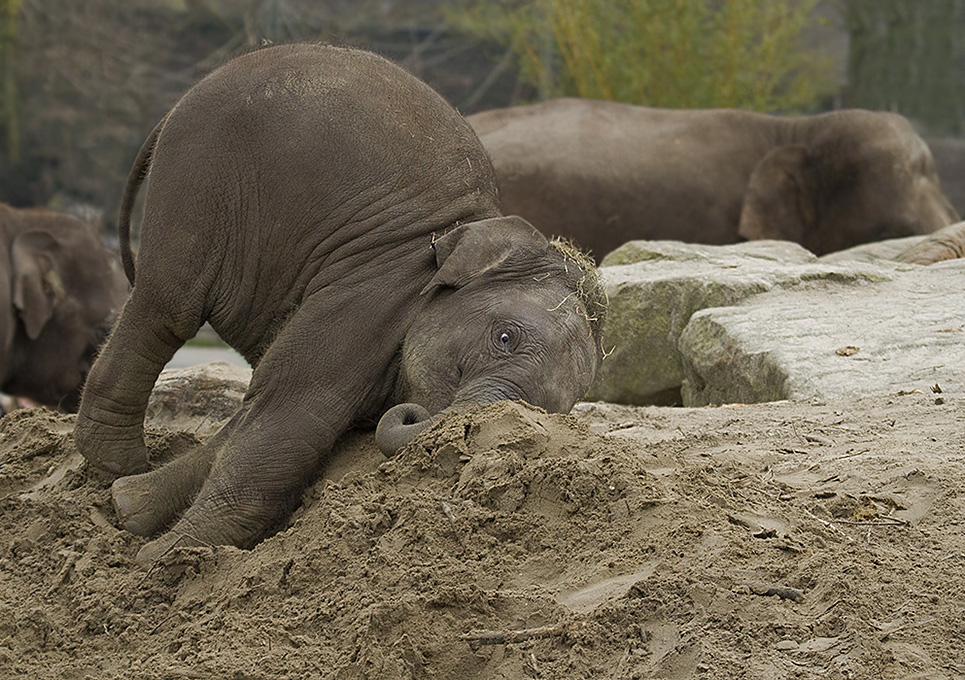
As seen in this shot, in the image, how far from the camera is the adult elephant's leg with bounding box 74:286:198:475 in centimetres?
417

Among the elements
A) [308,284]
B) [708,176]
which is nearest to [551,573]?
[308,284]

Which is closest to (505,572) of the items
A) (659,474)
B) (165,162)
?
(659,474)

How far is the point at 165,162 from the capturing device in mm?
4184

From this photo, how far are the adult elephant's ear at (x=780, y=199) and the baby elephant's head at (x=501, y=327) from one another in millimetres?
7403

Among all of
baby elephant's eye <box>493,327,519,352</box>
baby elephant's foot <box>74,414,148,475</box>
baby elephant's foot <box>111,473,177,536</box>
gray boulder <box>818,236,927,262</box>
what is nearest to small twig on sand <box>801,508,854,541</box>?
baby elephant's eye <box>493,327,519,352</box>

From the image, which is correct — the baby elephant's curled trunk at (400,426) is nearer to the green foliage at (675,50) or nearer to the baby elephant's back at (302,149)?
the baby elephant's back at (302,149)

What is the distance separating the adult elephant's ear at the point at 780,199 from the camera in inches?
440

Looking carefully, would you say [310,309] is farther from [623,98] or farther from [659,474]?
[623,98]

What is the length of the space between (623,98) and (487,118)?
17.5ft

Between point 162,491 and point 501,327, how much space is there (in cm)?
128

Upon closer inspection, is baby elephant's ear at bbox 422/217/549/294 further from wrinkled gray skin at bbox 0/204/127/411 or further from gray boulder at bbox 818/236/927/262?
wrinkled gray skin at bbox 0/204/127/411

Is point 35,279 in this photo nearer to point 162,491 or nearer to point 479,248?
point 162,491

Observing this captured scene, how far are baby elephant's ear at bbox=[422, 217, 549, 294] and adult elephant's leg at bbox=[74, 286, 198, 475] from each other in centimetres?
90

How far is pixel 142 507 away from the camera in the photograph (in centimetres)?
405
